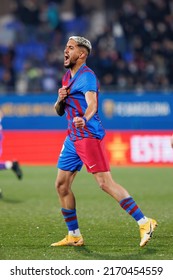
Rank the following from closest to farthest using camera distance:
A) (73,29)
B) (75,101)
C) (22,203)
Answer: (75,101), (22,203), (73,29)

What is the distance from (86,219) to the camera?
11492 mm

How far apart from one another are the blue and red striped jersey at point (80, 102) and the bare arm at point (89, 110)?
4.6 inches

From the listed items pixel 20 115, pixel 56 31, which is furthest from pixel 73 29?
pixel 20 115

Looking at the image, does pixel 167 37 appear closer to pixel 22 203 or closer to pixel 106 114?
pixel 106 114

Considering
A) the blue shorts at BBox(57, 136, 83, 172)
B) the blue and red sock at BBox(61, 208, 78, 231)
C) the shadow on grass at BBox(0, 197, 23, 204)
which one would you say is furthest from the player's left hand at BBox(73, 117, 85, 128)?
the shadow on grass at BBox(0, 197, 23, 204)

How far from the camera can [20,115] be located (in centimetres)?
2425

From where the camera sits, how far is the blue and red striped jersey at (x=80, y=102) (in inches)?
348

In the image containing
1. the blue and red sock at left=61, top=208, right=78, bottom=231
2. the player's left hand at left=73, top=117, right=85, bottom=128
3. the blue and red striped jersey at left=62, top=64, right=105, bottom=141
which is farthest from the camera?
Answer: the blue and red sock at left=61, top=208, right=78, bottom=231

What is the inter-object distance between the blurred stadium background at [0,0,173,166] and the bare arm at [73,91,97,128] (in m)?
12.2

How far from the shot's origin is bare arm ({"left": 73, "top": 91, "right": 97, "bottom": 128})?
27.7 ft

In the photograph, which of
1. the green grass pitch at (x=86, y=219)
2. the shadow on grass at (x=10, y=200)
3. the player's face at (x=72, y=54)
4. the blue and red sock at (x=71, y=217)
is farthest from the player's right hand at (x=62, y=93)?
the shadow on grass at (x=10, y=200)

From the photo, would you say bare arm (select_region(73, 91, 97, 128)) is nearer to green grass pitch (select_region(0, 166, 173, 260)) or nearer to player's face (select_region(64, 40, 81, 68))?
player's face (select_region(64, 40, 81, 68))

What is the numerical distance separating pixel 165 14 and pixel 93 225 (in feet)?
55.4

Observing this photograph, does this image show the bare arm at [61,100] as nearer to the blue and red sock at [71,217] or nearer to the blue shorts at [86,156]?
the blue shorts at [86,156]
